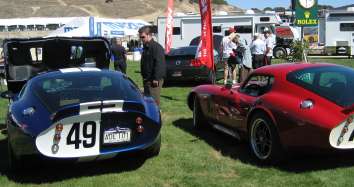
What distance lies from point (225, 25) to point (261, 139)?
24.9m

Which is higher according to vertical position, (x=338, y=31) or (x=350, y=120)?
(x=338, y=31)

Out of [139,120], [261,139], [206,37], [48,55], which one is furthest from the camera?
[206,37]

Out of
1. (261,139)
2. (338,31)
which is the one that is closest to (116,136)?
(261,139)

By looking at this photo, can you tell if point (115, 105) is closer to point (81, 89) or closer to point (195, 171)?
point (81, 89)

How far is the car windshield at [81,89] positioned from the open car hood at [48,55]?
2.90m

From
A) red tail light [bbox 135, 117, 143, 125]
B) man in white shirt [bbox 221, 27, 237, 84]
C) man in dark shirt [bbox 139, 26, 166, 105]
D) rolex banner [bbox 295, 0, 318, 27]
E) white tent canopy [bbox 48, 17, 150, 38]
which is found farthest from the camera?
white tent canopy [bbox 48, 17, 150, 38]

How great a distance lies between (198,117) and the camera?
8516 mm

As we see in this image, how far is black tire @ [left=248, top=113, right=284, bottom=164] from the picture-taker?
19.6 feet

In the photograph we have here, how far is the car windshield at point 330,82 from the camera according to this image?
577 cm

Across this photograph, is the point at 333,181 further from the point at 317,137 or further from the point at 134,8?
the point at 134,8

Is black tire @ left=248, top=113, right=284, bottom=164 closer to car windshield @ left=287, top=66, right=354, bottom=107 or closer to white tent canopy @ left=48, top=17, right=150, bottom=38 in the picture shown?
car windshield @ left=287, top=66, right=354, bottom=107

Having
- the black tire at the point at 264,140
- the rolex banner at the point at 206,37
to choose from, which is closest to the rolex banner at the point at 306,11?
the rolex banner at the point at 206,37

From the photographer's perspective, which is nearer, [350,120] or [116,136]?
[350,120]

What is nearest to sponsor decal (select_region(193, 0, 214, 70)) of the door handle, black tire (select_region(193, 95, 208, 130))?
black tire (select_region(193, 95, 208, 130))
